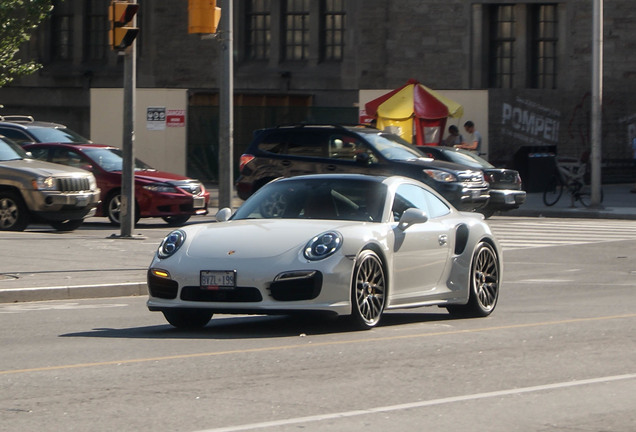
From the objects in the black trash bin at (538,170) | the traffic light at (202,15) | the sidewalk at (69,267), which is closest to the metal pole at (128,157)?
the sidewalk at (69,267)

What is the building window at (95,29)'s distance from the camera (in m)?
47.3

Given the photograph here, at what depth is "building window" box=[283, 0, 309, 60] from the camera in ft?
145

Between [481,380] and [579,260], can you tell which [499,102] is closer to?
[579,260]

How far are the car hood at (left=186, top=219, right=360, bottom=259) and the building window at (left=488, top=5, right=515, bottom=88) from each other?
31.2m

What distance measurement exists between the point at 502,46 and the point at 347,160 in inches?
717

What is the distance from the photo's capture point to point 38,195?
853 inches

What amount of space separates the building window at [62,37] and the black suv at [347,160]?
2385 centimetres

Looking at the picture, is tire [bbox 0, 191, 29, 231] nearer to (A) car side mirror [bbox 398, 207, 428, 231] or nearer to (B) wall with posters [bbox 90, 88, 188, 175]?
(A) car side mirror [bbox 398, 207, 428, 231]

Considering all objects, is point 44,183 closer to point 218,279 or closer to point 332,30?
point 218,279

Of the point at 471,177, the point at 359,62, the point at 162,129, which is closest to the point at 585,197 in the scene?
the point at 471,177

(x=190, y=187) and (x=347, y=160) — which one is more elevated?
(x=347, y=160)

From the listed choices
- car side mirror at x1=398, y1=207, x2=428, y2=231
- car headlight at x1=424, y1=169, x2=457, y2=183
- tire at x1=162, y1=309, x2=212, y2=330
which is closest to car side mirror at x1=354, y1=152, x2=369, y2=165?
car headlight at x1=424, y1=169, x2=457, y2=183

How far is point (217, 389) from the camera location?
26.4 feet

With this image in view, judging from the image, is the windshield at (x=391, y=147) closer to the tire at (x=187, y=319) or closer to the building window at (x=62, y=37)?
the tire at (x=187, y=319)
